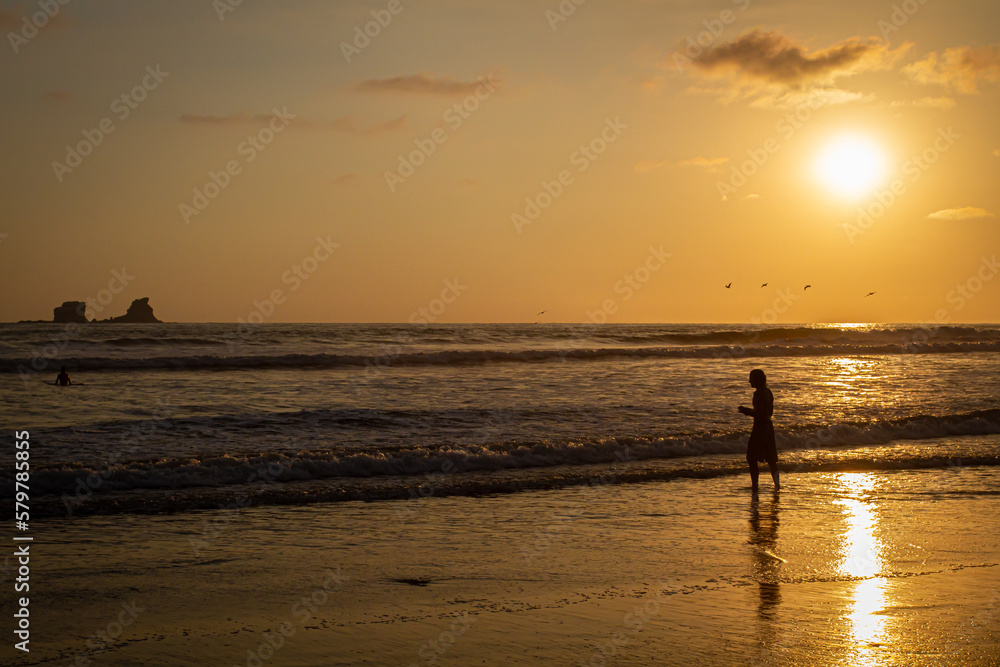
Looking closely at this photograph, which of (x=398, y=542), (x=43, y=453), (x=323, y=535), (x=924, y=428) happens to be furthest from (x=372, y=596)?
(x=924, y=428)

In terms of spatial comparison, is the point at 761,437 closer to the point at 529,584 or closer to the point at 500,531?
the point at 500,531

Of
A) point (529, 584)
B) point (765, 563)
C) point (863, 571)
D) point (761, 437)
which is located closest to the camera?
point (529, 584)

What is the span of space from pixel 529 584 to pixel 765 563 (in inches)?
92.5

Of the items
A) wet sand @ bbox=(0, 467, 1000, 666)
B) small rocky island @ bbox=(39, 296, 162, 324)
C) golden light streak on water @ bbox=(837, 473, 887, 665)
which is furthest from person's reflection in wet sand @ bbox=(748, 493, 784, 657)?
small rocky island @ bbox=(39, 296, 162, 324)

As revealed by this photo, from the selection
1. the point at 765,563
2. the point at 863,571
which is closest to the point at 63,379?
the point at 765,563

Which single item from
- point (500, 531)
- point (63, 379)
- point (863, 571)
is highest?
point (63, 379)

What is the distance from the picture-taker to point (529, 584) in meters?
6.72

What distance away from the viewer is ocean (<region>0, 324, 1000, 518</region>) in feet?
38.7

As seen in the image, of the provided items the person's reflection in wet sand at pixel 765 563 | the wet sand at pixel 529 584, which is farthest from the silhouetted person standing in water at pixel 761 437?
the wet sand at pixel 529 584

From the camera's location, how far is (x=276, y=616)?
5867 millimetres

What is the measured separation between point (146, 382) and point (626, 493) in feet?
68.5

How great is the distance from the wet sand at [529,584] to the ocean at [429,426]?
1.95 metres

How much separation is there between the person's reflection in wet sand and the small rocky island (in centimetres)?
9296

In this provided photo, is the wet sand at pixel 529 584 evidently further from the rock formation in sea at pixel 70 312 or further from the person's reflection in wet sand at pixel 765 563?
the rock formation in sea at pixel 70 312
